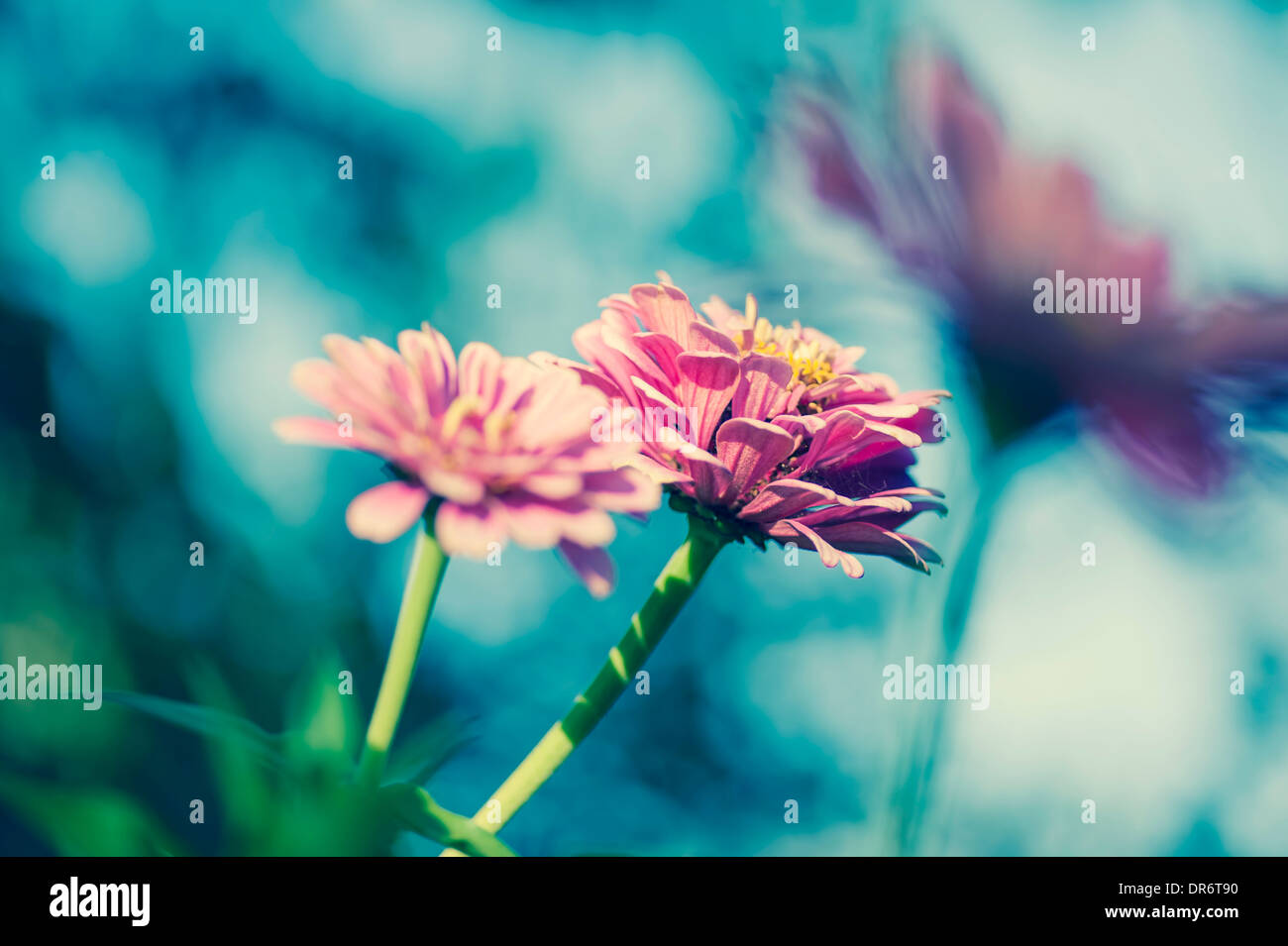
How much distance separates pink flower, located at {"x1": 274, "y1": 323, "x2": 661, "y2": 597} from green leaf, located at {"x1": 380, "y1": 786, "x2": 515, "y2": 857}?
0.09 m

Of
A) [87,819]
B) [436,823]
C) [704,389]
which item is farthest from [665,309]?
[87,819]

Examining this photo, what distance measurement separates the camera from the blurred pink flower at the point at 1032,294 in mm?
421

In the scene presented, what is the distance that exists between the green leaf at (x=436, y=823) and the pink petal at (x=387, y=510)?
0.09 m

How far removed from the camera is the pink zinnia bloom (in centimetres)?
26

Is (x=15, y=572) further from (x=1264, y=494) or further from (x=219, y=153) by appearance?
A: (x=1264, y=494)

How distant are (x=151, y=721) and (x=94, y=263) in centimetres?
25

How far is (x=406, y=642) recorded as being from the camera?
0.83 ft

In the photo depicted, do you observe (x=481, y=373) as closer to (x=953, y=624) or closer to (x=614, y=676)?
(x=614, y=676)

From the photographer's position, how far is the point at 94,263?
462 mm

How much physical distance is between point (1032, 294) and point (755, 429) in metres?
0.25
